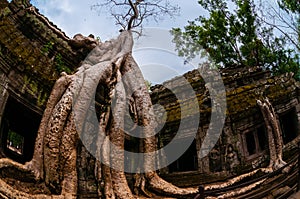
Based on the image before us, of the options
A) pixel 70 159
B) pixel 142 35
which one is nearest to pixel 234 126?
pixel 142 35

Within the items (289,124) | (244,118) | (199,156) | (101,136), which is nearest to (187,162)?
(199,156)

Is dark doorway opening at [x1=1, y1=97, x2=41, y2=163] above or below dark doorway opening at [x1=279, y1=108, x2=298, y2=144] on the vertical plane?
above

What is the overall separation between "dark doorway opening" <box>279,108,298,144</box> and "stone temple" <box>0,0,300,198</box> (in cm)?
2

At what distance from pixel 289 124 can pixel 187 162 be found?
95.3 inches

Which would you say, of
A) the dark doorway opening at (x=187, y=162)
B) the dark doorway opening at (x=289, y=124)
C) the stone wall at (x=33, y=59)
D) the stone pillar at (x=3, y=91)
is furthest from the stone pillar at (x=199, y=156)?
the stone pillar at (x=3, y=91)

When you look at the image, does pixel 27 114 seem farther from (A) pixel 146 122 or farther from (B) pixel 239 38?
(B) pixel 239 38

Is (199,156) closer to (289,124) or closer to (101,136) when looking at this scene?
(289,124)

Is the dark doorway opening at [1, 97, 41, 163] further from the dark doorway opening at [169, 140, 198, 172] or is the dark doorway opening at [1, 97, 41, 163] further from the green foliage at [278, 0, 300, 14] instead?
the green foliage at [278, 0, 300, 14]

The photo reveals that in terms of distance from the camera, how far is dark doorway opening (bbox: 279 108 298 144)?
6764mm

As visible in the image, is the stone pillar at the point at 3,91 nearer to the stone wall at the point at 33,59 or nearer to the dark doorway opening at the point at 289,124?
the stone wall at the point at 33,59

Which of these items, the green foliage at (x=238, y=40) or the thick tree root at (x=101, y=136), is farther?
the green foliage at (x=238, y=40)

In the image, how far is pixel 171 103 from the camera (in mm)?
8586

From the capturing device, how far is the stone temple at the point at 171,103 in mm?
5984

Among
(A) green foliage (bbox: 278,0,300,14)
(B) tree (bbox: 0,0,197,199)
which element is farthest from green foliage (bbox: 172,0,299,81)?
(B) tree (bbox: 0,0,197,199)
